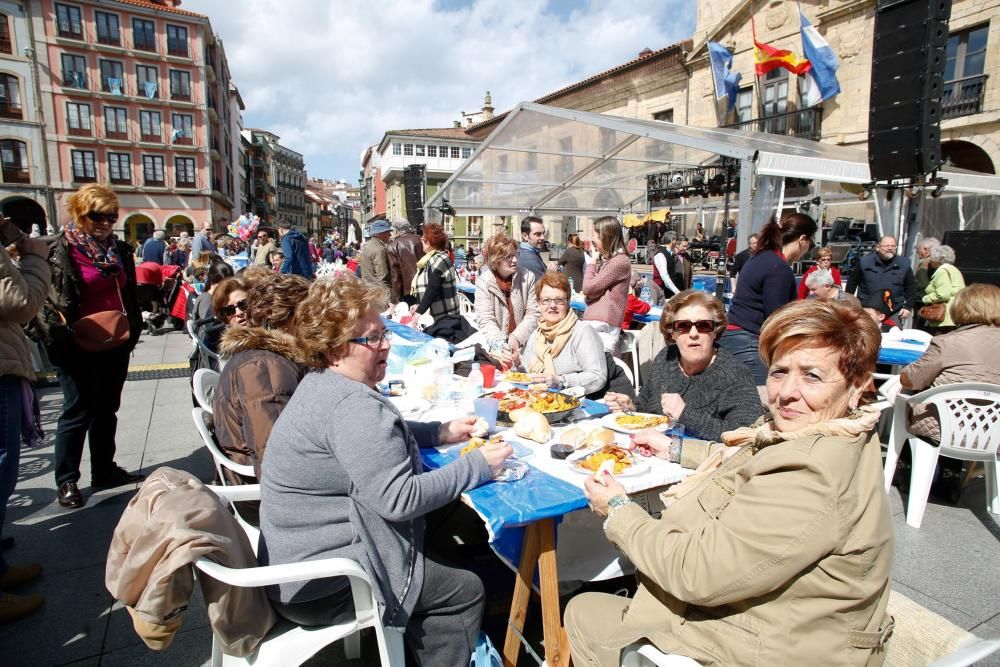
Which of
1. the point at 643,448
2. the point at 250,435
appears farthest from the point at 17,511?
the point at 643,448

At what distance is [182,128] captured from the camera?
3709cm

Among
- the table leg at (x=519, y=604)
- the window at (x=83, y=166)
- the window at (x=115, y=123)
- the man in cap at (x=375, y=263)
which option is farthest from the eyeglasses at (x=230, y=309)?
the window at (x=115, y=123)

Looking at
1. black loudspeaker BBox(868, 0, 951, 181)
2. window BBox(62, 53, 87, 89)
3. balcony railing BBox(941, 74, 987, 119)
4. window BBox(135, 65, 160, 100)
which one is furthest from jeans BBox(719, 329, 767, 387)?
window BBox(135, 65, 160, 100)

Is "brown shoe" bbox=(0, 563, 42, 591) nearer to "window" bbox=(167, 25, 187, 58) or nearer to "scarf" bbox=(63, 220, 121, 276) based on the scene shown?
"scarf" bbox=(63, 220, 121, 276)

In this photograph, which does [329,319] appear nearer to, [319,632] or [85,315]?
[319,632]

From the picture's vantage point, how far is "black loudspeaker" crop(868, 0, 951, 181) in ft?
17.9

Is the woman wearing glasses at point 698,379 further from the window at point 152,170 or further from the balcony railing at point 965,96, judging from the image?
the window at point 152,170

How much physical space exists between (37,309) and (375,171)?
205 ft

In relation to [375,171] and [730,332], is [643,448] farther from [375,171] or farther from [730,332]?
[375,171]

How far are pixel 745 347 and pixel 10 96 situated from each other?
1685 inches

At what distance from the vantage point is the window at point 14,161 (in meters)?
31.0

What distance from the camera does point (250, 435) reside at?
6.66 feet

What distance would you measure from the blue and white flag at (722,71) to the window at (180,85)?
34734 millimetres

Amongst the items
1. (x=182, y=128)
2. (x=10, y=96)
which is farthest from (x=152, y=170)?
(x=10, y=96)
